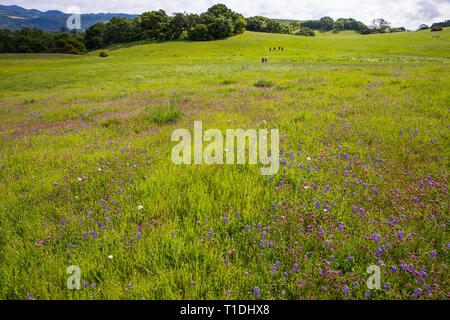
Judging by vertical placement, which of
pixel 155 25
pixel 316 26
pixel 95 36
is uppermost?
pixel 316 26

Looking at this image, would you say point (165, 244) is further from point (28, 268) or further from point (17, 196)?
point (17, 196)

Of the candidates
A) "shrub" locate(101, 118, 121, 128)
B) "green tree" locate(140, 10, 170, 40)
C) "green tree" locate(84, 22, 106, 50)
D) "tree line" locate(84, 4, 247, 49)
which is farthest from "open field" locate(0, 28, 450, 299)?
"green tree" locate(84, 22, 106, 50)

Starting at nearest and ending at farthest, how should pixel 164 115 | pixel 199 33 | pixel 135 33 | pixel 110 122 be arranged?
pixel 164 115
pixel 110 122
pixel 199 33
pixel 135 33

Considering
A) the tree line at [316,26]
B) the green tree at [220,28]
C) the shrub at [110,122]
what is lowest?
the shrub at [110,122]

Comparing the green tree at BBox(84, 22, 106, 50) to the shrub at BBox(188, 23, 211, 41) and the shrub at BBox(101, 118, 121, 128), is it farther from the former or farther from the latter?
the shrub at BBox(101, 118, 121, 128)

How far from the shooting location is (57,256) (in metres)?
2.64

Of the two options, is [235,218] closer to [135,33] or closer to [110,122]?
[110,122]

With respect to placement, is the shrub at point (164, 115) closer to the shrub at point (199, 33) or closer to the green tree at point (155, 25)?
the shrub at point (199, 33)

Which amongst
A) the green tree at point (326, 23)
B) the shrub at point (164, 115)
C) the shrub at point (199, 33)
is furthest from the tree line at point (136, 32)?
the shrub at point (164, 115)

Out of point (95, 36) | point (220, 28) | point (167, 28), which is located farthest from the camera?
point (95, 36)

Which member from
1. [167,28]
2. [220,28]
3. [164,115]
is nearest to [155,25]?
[167,28]

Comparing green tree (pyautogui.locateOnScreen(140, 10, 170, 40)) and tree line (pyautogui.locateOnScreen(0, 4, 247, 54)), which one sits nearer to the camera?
tree line (pyautogui.locateOnScreen(0, 4, 247, 54))

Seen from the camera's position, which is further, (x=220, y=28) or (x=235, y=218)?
(x=220, y=28)

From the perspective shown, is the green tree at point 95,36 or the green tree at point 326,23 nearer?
the green tree at point 95,36
